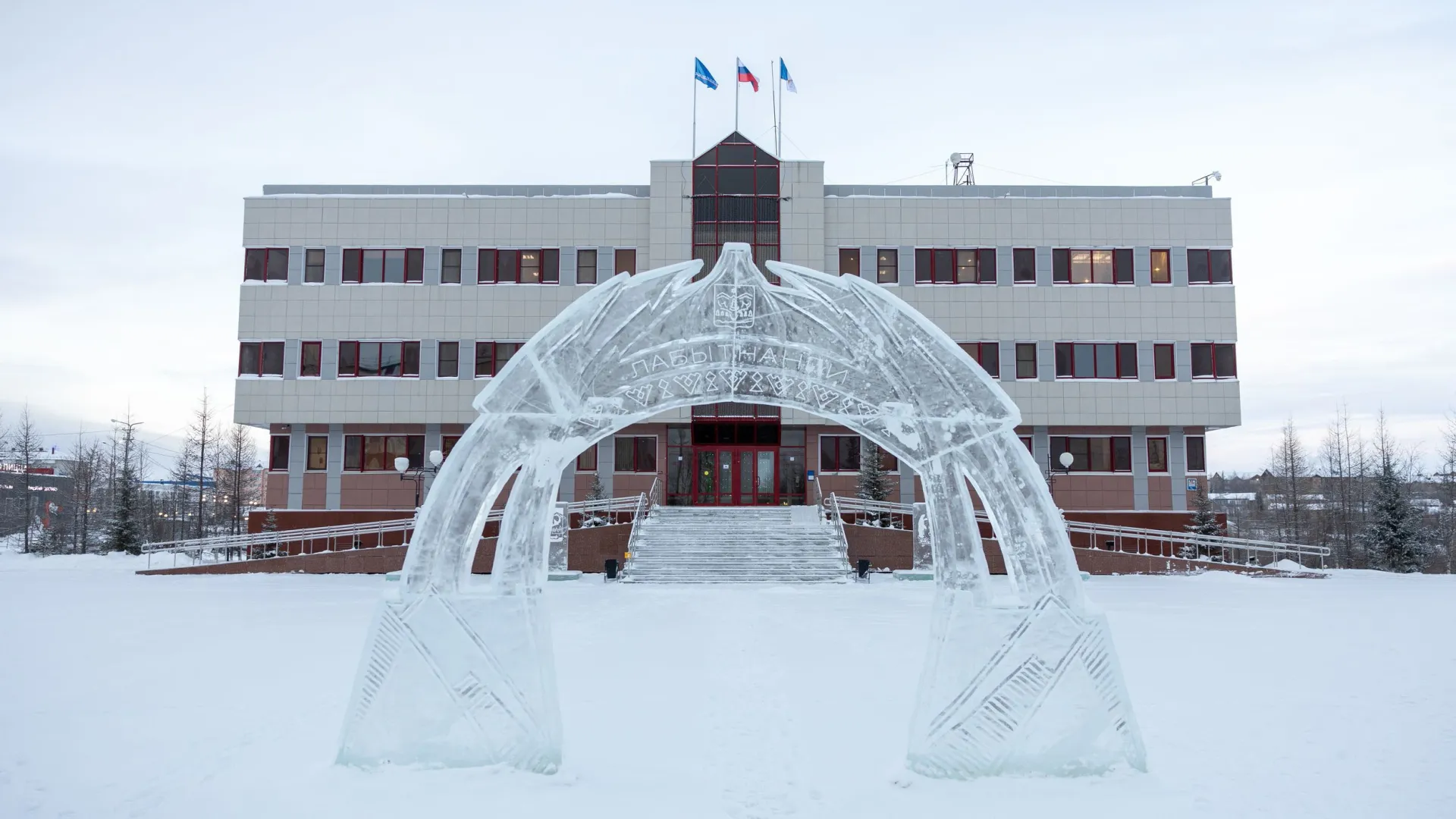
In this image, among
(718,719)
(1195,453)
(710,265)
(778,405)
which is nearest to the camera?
(778,405)

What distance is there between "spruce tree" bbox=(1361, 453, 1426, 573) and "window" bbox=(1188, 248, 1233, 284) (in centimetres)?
862

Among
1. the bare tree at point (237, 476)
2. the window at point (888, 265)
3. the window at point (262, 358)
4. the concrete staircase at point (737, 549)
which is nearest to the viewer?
the concrete staircase at point (737, 549)

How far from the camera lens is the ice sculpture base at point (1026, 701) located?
7641 millimetres

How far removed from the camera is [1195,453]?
3512 centimetres

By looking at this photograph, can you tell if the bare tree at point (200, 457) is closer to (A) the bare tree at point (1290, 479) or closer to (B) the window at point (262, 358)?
(B) the window at point (262, 358)

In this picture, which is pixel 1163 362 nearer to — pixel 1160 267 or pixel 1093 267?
pixel 1160 267

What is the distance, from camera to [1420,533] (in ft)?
107

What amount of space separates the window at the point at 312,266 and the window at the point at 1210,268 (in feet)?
112

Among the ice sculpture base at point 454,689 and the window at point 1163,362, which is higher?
the window at point 1163,362

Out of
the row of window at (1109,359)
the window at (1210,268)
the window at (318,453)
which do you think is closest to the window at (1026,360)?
the row of window at (1109,359)

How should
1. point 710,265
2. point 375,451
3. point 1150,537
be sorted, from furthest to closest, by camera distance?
1. point 375,451
2. point 710,265
3. point 1150,537

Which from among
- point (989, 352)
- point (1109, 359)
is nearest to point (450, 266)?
point (989, 352)

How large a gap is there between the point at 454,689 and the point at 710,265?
27.2 metres

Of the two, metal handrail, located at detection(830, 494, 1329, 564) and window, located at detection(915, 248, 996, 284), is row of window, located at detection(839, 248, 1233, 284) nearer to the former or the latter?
window, located at detection(915, 248, 996, 284)
